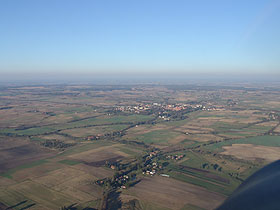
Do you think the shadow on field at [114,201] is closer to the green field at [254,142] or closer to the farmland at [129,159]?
the farmland at [129,159]

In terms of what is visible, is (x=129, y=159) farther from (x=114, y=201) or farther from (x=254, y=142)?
(x=254, y=142)

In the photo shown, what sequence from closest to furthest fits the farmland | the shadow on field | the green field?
1. the shadow on field
2. the farmland
3. the green field

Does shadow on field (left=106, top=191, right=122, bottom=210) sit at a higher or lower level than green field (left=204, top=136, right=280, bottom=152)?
higher

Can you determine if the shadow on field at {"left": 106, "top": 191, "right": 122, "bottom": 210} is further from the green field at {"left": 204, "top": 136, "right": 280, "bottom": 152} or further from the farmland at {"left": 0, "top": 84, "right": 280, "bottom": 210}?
the green field at {"left": 204, "top": 136, "right": 280, "bottom": 152}

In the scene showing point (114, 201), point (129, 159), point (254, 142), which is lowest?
point (129, 159)

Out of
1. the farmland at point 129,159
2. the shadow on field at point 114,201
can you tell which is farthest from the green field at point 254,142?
the shadow on field at point 114,201

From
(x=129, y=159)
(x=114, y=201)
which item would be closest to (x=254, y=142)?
(x=129, y=159)

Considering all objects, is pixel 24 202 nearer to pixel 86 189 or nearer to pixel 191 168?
pixel 86 189

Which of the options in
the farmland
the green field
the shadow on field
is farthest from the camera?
the green field

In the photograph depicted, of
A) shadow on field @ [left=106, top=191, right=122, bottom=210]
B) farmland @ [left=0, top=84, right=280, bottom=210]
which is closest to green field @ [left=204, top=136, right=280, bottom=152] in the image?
farmland @ [left=0, top=84, right=280, bottom=210]
